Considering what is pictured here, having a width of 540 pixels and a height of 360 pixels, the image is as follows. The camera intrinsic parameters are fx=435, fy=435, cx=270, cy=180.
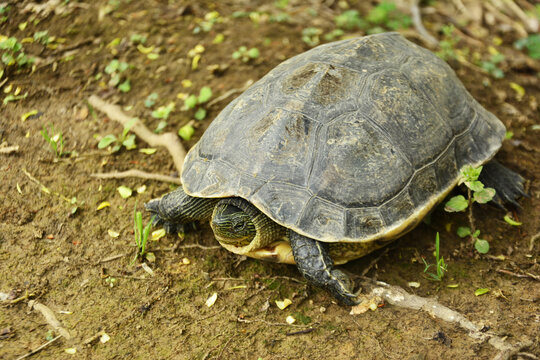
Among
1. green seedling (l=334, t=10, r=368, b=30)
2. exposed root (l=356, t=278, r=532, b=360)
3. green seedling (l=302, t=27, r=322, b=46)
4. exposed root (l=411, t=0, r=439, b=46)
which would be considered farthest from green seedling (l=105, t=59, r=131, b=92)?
exposed root (l=411, t=0, r=439, b=46)

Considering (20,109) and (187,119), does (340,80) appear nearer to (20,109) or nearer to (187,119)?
(187,119)

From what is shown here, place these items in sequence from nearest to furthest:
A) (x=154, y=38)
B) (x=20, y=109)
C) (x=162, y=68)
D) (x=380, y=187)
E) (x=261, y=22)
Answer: (x=380, y=187), (x=20, y=109), (x=162, y=68), (x=154, y=38), (x=261, y=22)

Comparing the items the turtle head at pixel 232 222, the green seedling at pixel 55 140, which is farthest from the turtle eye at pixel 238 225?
the green seedling at pixel 55 140

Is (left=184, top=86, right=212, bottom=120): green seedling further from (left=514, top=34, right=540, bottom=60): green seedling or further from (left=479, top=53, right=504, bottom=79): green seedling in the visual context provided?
(left=514, top=34, right=540, bottom=60): green seedling

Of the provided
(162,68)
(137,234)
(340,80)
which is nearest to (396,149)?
(340,80)

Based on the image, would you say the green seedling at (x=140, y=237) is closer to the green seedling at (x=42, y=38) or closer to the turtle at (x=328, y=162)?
the turtle at (x=328, y=162)
